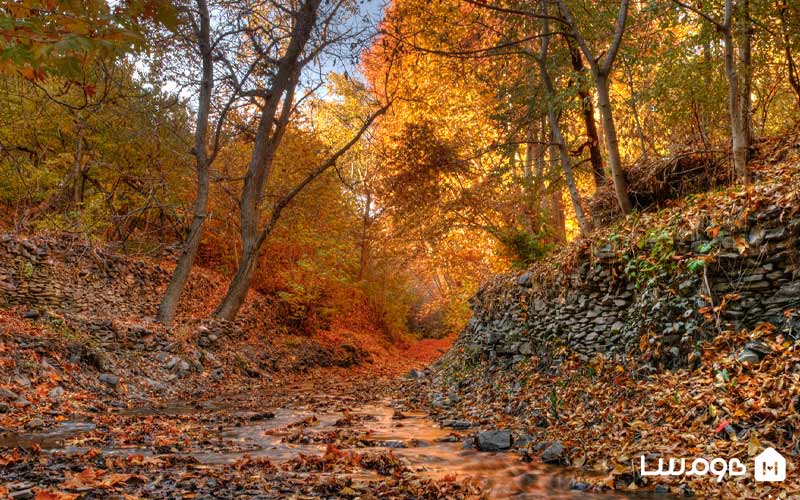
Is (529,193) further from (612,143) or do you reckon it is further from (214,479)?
(214,479)

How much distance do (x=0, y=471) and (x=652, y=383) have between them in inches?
230

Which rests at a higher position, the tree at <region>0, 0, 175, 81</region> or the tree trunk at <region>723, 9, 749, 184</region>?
the tree trunk at <region>723, 9, 749, 184</region>

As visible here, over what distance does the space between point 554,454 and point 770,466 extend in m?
1.64

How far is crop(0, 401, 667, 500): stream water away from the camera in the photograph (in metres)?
3.98

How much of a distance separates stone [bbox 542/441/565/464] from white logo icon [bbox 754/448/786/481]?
4.95 feet

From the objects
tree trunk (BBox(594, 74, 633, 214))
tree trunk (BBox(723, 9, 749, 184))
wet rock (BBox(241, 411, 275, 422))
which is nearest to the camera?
tree trunk (BBox(723, 9, 749, 184))

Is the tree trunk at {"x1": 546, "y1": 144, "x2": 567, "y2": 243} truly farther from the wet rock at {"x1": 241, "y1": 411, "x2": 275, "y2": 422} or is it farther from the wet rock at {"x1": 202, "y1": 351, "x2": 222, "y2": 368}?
the wet rock at {"x1": 202, "y1": 351, "x2": 222, "y2": 368}

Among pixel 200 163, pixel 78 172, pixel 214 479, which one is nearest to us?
pixel 214 479

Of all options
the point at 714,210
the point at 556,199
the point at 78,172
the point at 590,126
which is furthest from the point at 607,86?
the point at 78,172

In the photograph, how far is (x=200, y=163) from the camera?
1200 centimetres

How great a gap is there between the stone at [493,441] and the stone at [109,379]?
19.4 ft

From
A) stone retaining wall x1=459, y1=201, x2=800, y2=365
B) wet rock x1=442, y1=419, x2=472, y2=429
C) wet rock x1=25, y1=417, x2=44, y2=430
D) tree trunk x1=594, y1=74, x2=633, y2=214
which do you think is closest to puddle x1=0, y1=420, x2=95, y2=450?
wet rock x1=25, y1=417, x2=44, y2=430

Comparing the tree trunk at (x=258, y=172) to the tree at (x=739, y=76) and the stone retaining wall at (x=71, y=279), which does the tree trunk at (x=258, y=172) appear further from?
the tree at (x=739, y=76)

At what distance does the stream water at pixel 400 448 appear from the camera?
3.98 meters
